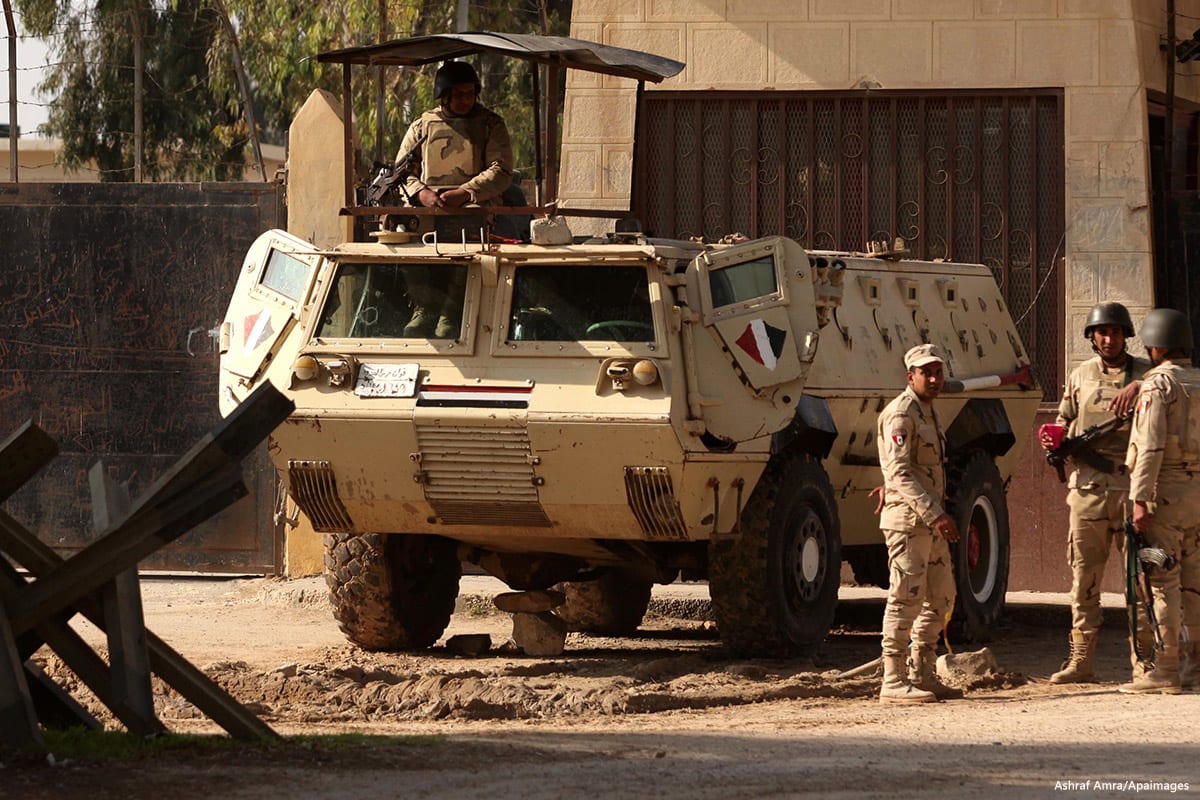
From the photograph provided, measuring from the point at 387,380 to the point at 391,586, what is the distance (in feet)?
4.55

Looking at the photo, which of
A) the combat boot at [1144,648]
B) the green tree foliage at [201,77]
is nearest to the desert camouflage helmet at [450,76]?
the combat boot at [1144,648]

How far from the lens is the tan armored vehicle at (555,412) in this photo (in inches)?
413

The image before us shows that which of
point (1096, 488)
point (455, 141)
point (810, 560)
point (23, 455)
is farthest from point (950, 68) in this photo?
point (23, 455)

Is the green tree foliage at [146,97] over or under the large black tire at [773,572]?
over

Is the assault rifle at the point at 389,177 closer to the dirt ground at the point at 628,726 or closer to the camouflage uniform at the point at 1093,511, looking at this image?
the dirt ground at the point at 628,726

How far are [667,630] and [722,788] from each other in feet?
21.0

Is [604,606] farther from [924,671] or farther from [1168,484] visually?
[1168,484]

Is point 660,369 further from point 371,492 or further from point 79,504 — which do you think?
point 79,504


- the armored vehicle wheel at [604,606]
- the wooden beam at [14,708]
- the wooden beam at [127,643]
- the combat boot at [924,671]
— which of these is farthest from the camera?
the armored vehicle wheel at [604,606]

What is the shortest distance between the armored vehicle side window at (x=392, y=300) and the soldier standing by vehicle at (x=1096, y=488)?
117 inches

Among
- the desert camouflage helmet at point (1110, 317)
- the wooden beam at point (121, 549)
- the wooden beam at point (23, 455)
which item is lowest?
the wooden beam at point (121, 549)

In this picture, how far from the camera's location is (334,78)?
107 ft

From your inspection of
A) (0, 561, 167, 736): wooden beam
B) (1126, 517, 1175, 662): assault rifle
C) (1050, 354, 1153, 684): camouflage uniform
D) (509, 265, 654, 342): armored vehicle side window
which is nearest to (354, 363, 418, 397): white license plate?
(509, 265, 654, 342): armored vehicle side window

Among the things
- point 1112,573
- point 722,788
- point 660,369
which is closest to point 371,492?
point 660,369
